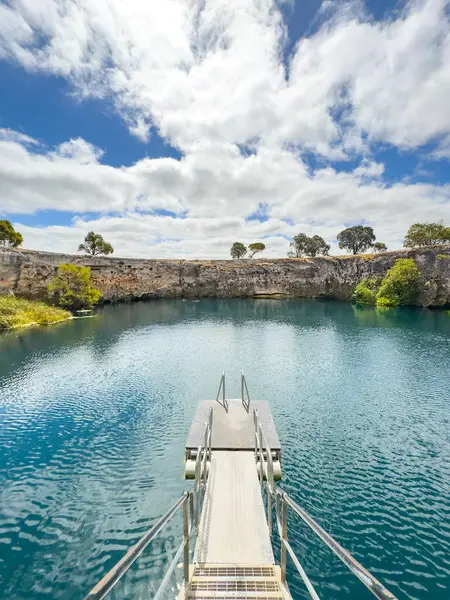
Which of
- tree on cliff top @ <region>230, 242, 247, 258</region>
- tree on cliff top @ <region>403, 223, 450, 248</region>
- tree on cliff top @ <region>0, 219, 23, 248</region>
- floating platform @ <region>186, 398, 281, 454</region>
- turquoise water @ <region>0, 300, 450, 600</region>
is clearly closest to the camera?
turquoise water @ <region>0, 300, 450, 600</region>

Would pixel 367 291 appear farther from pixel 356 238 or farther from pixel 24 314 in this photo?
pixel 24 314

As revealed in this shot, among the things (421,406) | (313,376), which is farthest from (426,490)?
(313,376)

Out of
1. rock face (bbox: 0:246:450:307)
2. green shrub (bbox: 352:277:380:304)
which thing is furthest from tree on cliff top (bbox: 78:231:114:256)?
green shrub (bbox: 352:277:380:304)

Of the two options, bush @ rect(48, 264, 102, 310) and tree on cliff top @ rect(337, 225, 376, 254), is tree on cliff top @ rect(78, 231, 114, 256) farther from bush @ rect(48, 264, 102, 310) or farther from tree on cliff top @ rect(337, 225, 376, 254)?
tree on cliff top @ rect(337, 225, 376, 254)

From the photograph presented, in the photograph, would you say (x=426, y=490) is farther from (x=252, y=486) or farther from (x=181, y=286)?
(x=181, y=286)

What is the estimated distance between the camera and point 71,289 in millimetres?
65125

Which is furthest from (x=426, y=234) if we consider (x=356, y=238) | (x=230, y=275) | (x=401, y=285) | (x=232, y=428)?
(x=232, y=428)

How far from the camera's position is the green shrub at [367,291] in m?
78.8

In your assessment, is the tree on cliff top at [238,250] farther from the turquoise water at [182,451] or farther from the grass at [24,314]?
the turquoise water at [182,451]

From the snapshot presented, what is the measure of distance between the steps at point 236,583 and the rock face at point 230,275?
69085mm

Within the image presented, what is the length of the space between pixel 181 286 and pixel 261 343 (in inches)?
2585

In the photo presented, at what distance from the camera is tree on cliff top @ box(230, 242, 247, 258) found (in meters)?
124

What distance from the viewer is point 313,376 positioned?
2467 centimetres

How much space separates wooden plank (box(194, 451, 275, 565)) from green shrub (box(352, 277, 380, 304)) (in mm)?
77428
